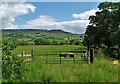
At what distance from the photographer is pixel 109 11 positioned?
55.8 meters

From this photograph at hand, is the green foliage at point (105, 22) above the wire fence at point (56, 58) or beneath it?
above

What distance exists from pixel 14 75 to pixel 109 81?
160 inches

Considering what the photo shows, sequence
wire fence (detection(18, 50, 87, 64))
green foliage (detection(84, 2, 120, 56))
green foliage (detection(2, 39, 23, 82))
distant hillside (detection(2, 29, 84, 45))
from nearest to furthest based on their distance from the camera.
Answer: green foliage (detection(2, 39, 23, 82))
distant hillside (detection(2, 29, 84, 45))
wire fence (detection(18, 50, 87, 64))
green foliage (detection(84, 2, 120, 56))

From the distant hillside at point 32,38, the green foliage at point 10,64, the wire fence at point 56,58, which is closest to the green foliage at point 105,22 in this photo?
the distant hillside at point 32,38

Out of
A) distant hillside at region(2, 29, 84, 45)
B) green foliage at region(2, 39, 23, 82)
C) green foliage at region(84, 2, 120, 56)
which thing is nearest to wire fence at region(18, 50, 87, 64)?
distant hillside at region(2, 29, 84, 45)

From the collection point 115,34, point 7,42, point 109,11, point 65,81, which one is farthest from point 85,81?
point 109,11

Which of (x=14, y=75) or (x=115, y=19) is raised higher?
(x=115, y=19)

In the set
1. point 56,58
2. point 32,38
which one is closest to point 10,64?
point 56,58

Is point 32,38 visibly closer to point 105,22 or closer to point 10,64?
point 105,22

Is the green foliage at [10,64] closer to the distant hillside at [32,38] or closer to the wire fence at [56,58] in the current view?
the distant hillside at [32,38]

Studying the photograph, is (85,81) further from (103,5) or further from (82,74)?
(103,5)

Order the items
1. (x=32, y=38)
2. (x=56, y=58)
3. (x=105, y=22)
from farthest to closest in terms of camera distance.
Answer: (x=32, y=38) → (x=105, y=22) → (x=56, y=58)

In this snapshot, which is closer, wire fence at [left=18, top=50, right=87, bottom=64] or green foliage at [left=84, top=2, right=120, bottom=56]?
Result: wire fence at [left=18, top=50, right=87, bottom=64]

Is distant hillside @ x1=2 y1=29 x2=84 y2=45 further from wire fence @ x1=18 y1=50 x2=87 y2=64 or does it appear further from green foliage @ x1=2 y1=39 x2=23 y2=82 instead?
wire fence @ x1=18 y1=50 x2=87 y2=64
